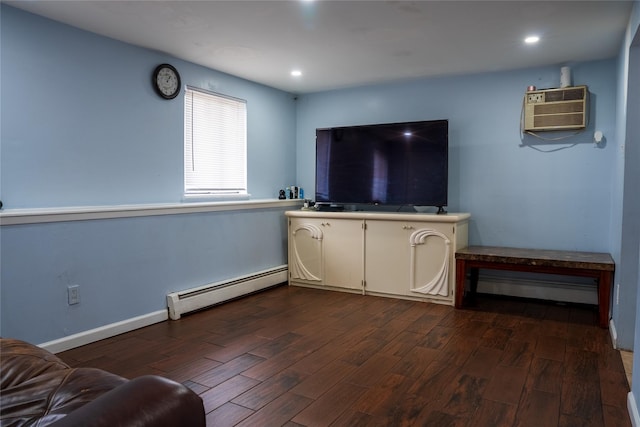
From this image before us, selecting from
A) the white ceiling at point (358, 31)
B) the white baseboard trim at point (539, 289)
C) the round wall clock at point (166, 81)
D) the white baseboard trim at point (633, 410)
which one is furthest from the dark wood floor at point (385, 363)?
the white ceiling at point (358, 31)

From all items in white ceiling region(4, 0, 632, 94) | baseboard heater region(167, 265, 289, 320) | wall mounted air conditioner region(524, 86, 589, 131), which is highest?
white ceiling region(4, 0, 632, 94)

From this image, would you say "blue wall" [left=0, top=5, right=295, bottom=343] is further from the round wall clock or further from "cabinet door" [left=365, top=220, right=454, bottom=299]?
"cabinet door" [left=365, top=220, right=454, bottom=299]

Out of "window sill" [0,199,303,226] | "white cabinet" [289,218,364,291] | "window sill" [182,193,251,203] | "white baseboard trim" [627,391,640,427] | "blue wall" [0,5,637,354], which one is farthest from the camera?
"white cabinet" [289,218,364,291]

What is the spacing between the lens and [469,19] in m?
2.93

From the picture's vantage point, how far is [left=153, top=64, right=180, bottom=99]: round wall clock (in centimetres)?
361

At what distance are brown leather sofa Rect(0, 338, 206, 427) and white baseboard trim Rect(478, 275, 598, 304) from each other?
13.0 feet

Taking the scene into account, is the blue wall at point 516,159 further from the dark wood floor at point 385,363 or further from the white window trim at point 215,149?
the white window trim at point 215,149

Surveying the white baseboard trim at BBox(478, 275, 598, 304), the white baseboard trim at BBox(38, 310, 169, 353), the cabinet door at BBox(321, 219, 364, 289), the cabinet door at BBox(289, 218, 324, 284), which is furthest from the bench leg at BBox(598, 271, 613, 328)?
the white baseboard trim at BBox(38, 310, 169, 353)

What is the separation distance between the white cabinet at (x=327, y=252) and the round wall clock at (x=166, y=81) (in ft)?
6.06

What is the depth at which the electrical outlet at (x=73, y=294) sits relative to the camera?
2.95m

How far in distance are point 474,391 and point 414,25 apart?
7.94ft

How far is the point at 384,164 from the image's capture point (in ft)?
14.7

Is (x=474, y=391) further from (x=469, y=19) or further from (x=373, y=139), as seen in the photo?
(x=373, y=139)

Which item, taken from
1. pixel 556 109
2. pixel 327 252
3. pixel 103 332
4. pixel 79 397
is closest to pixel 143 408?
pixel 79 397
